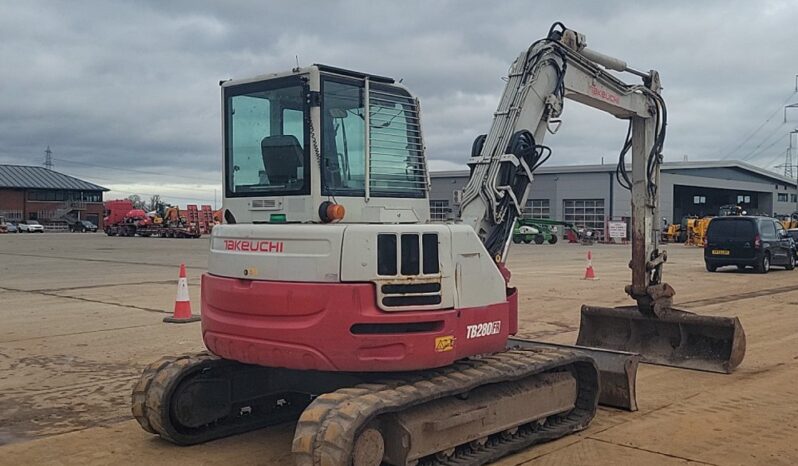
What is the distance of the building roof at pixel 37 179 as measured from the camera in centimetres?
9656

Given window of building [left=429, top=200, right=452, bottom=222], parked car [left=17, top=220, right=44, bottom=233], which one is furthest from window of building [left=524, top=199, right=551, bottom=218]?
window of building [left=429, top=200, right=452, bottom=222]

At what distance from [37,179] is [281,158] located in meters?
104

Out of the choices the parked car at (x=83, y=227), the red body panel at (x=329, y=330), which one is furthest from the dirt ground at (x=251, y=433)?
the parked car at (x=83, y=227)

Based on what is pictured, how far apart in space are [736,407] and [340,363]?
166 inches

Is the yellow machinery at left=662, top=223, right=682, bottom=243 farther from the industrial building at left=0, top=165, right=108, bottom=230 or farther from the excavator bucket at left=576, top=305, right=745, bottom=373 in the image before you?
the industrial building at left=0, top=165, right=108, bottom=230

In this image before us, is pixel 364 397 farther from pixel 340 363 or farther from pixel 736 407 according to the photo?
pixel 736 407

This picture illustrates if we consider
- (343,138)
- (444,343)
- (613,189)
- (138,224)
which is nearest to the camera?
(444,343)

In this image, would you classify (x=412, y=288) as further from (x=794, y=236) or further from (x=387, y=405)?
(x=794, y=236)

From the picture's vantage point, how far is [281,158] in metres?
6.04

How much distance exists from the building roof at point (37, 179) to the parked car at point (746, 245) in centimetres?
8918

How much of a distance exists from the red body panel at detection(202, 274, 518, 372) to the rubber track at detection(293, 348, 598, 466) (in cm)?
17

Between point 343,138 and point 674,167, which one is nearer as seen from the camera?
Answer: point 343,138

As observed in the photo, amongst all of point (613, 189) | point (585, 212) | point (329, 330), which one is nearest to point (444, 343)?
point (329, 330)

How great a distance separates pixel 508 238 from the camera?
7.46 metres
